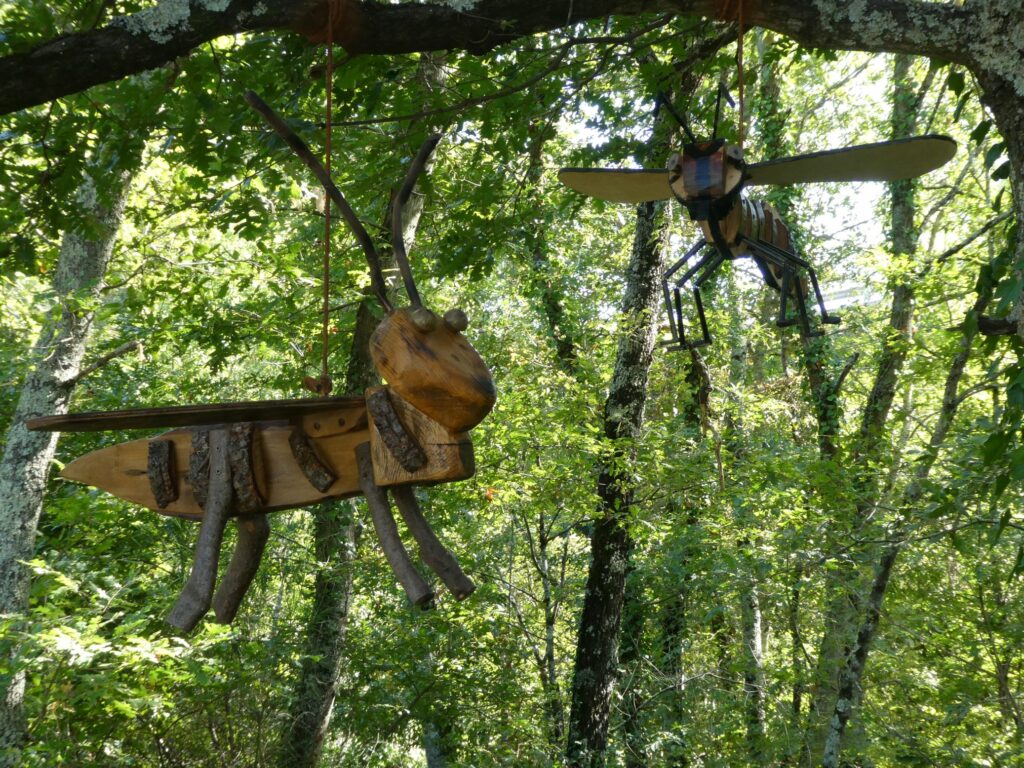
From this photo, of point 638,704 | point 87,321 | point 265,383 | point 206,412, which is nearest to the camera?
point 206,412

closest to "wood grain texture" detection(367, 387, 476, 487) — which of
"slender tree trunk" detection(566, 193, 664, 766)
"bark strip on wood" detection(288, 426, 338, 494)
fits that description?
"bark strip on wood" detection(288, 426, 338, 494)

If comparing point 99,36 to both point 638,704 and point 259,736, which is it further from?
point 638,704

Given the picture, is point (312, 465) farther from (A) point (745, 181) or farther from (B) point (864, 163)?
(B) point (864, 163)

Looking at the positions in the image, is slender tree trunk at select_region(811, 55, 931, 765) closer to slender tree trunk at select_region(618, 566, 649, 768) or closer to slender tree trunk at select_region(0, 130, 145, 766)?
slender tree trunk at select_region(618, 566, 649, 768)

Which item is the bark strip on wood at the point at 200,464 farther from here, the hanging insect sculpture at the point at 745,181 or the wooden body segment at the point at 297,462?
the hanging insect sculpture at the point at 745,181

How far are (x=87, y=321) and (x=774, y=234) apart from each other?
409 centimetres

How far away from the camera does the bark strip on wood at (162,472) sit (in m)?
1.70

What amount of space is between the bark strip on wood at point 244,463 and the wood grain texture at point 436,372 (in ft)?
1.08

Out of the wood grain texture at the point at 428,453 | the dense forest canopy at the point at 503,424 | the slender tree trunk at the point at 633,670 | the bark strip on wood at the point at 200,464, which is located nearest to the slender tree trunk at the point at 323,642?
the dense forest canopy at the point at 503,424

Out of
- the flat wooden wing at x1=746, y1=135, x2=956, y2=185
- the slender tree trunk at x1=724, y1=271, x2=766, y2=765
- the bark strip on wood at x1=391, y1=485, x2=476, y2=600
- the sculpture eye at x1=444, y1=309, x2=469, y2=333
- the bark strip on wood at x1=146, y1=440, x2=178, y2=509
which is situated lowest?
the bark strip on wood at x1=391, y1=485, x2=476, y2=600

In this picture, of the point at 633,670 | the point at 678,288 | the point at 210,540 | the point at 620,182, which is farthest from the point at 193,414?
the point at 633,670

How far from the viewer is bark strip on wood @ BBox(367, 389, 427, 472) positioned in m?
1.46

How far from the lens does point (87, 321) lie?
500 cm

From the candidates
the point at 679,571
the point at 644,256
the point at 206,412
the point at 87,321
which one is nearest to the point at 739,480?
the point at 679,571
